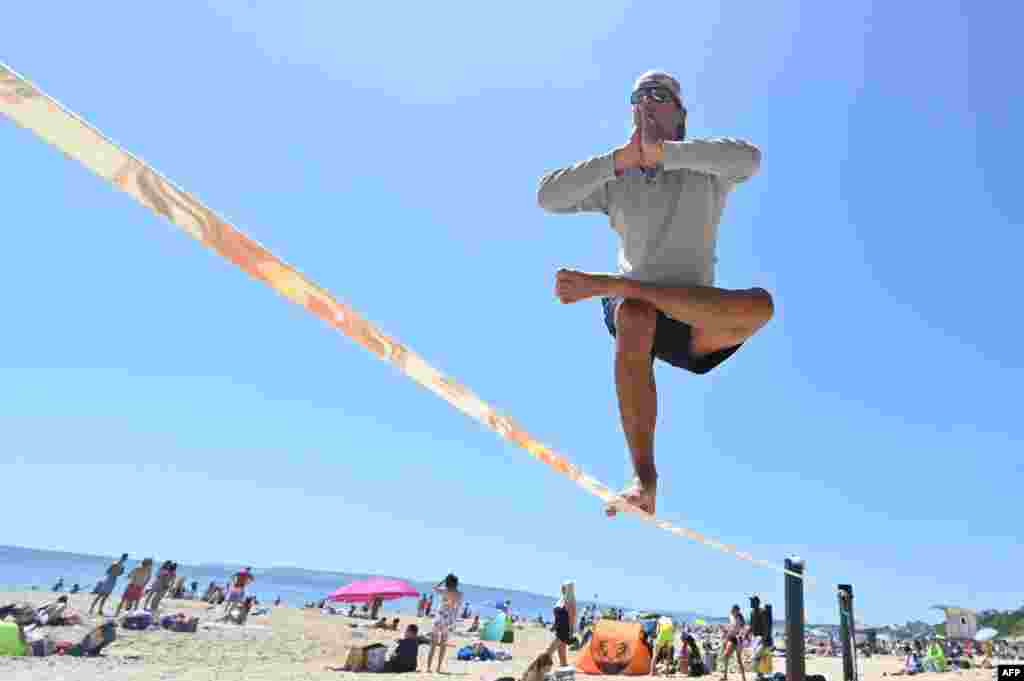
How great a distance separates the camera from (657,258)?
2406 millimetres

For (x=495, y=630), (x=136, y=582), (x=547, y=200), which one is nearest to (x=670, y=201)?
(x=547, y=200)

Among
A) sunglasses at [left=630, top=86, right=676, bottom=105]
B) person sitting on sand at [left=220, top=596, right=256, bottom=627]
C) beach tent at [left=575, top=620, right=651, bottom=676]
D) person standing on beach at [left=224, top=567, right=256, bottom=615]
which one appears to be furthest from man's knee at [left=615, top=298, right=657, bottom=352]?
person sitting on sand at [left=220, top=596, right=256, bottom=627]

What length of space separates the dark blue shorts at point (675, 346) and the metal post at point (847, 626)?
8.86ft

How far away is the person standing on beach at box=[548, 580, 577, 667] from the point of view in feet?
35.9

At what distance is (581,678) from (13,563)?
141 metres

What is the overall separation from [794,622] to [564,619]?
325 inches

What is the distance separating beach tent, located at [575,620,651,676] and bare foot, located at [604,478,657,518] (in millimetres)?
12257

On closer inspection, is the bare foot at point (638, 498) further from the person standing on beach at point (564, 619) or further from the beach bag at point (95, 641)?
the beach bag at point (95, 641)

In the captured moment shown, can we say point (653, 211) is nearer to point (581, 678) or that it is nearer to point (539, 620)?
point (581, 678)

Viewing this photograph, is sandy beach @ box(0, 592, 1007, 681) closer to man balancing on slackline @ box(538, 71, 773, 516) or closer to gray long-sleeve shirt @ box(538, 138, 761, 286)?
man balancing on slackline @ box(538, 71, 773, 516)

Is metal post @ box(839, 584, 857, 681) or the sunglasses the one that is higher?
the sunglasses

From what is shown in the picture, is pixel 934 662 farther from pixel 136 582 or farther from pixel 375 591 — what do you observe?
pixel 136 582

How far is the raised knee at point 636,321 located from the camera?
2.35 m

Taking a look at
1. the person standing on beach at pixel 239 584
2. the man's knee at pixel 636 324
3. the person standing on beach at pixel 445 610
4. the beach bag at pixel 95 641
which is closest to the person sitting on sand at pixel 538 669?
the person standing on beach at pixel 445 610
